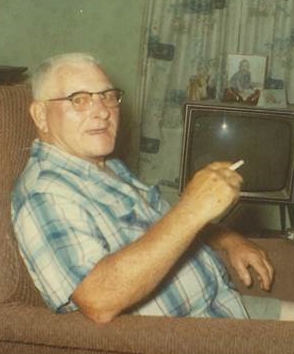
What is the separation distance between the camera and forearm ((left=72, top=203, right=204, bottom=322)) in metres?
1.03

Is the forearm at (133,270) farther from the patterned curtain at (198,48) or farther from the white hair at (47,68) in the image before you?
the patterned curtain at (198,48)

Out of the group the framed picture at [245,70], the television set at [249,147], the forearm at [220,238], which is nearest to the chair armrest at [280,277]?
the forearm at [220,238]

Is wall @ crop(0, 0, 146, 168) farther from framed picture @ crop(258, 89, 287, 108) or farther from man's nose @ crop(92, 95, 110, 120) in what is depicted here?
man's nose @ crop(92, 95, 110, 120)

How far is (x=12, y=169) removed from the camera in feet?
4.20

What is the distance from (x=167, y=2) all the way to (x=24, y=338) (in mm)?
2507

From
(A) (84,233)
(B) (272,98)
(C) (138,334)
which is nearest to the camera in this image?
(C) (138,334)

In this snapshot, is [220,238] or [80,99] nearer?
[80,99]

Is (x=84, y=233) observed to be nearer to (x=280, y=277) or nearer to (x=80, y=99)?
(x=80, y=99)

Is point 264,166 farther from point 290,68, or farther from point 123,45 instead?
point 123,45

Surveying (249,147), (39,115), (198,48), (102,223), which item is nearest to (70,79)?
(39,115)

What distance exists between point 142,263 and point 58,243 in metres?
0.17

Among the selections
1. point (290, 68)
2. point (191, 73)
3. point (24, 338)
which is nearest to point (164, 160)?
point (191, 73)

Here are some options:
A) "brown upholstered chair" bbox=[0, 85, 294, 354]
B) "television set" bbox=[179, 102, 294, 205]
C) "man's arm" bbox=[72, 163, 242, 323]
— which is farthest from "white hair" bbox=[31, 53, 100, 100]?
"television set" bbox=[179, 102, 294, 205]

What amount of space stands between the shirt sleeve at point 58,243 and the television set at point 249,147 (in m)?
1.25
